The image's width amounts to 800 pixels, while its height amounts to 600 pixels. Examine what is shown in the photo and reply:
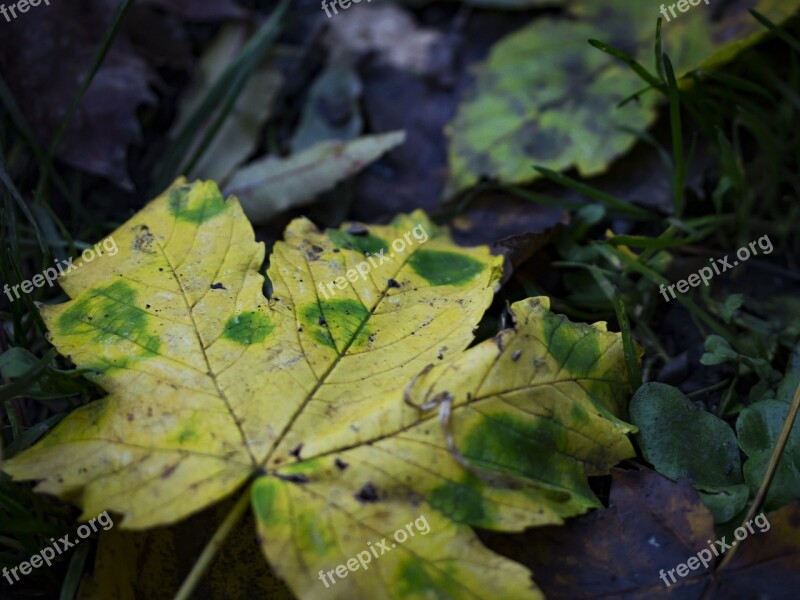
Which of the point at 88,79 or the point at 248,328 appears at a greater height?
the point at 88,79

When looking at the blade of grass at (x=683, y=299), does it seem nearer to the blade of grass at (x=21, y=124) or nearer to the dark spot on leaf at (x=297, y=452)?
the dark spot on leaf at (x=297, y=452)

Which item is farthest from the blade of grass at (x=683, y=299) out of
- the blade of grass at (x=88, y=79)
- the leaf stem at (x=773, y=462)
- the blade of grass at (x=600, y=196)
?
the blade of grass at (x=88, y=79)

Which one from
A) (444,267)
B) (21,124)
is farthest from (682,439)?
(21,124)

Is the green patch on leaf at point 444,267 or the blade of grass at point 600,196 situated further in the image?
the blade of grass at point 600,196

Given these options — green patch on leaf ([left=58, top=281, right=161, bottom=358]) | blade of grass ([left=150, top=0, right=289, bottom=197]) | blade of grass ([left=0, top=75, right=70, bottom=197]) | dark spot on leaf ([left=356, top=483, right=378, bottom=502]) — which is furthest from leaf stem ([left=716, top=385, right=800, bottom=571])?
blade of grass ([left=0, top=75, right=70, bottom=197])

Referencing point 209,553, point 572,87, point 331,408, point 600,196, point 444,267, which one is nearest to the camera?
point 209,553

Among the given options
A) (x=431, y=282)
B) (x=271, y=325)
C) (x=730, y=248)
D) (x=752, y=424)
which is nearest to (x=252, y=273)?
(x=271, y=325)

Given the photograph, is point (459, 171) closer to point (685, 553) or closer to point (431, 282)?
point (431, 282)

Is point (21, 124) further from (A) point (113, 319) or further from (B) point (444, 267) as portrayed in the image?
(B) point (444, 267)

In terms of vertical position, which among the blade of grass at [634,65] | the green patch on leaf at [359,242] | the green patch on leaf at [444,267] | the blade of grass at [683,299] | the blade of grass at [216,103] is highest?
the blade of grass at [216,103]
